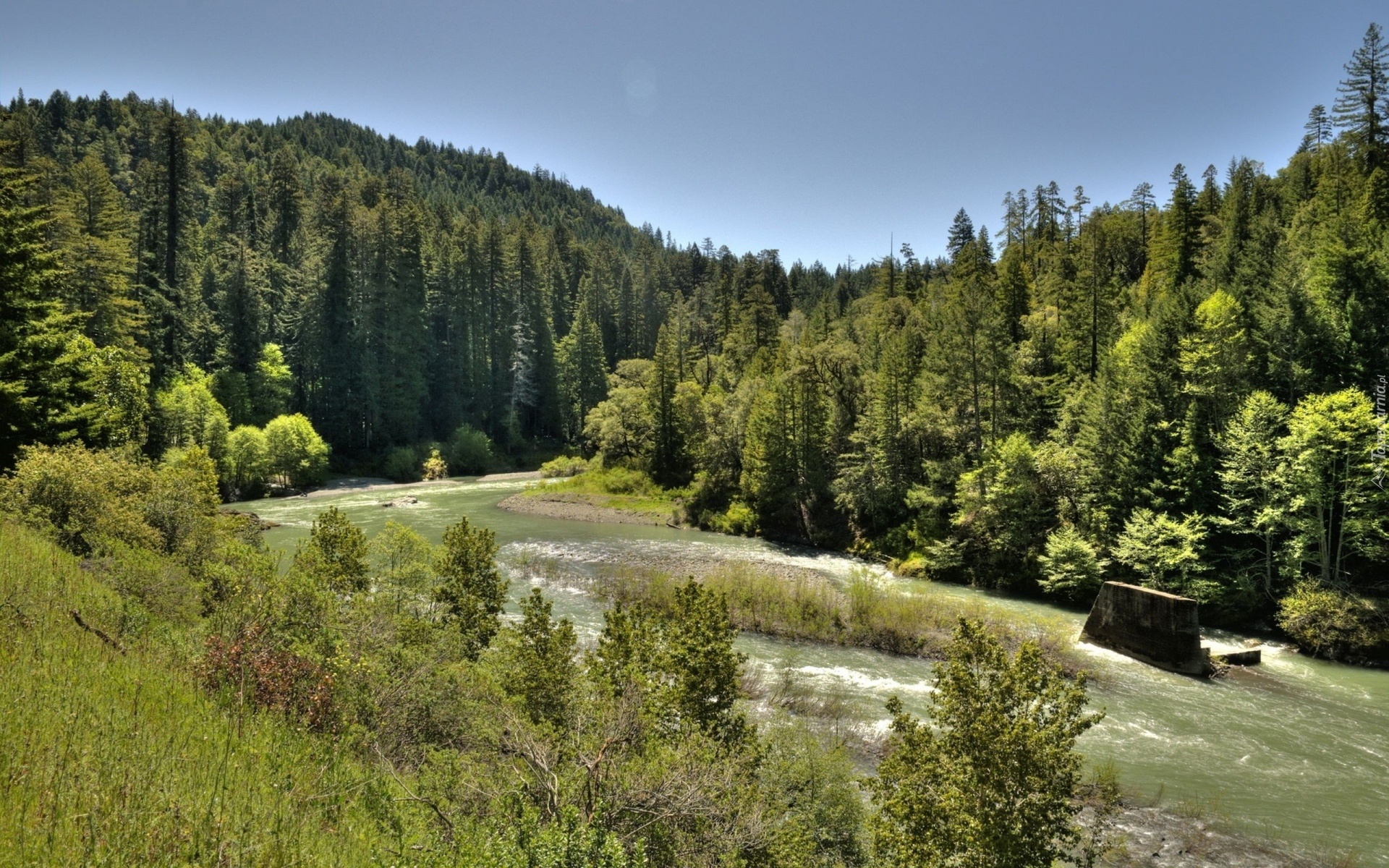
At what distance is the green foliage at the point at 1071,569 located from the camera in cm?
3083

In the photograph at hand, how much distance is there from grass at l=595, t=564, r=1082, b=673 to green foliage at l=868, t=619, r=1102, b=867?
43.4 feet

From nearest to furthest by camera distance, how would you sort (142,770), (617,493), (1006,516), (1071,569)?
(142,770) → (1071,569) → (1006,516) → (617,493)

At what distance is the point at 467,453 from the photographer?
2921 inches

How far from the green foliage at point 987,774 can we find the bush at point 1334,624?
22419 mm

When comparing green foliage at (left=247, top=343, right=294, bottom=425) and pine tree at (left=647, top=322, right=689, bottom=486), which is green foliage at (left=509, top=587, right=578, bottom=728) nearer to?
pine tree at (left=647, top=322, right=689, bottom=486)

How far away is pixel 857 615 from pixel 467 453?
193 ft

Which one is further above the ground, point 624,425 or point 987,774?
point 624,425

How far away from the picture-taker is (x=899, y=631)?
23797 mm

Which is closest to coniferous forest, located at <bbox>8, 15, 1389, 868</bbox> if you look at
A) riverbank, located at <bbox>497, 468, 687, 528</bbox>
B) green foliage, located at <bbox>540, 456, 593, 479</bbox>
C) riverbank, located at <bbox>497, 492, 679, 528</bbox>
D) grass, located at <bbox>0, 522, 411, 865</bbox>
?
grass, located at <bbox>0, 522, 411, 865</bbox>

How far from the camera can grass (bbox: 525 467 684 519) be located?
57.5 meters

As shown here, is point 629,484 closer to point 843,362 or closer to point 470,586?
point 843,362

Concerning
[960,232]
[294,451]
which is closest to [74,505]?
[294,451]

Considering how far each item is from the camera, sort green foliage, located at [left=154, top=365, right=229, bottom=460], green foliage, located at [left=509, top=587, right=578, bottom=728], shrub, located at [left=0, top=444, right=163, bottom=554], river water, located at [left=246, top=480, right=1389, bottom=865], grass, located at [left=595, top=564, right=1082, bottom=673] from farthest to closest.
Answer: green foliage, located at [left=154, top=365, right=229, bottom=460]
grass, located at [left=595, top=564, right=1082, bottom=673]
shrub, located at [left=0, top=444, right=163, bottom=554]
river water, located at [left=246, top=480, right=1389, bottom=865]
green foliage, located at [left=509, top=587, right=578, bottom=728]

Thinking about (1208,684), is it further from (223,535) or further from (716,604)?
(223,535)
